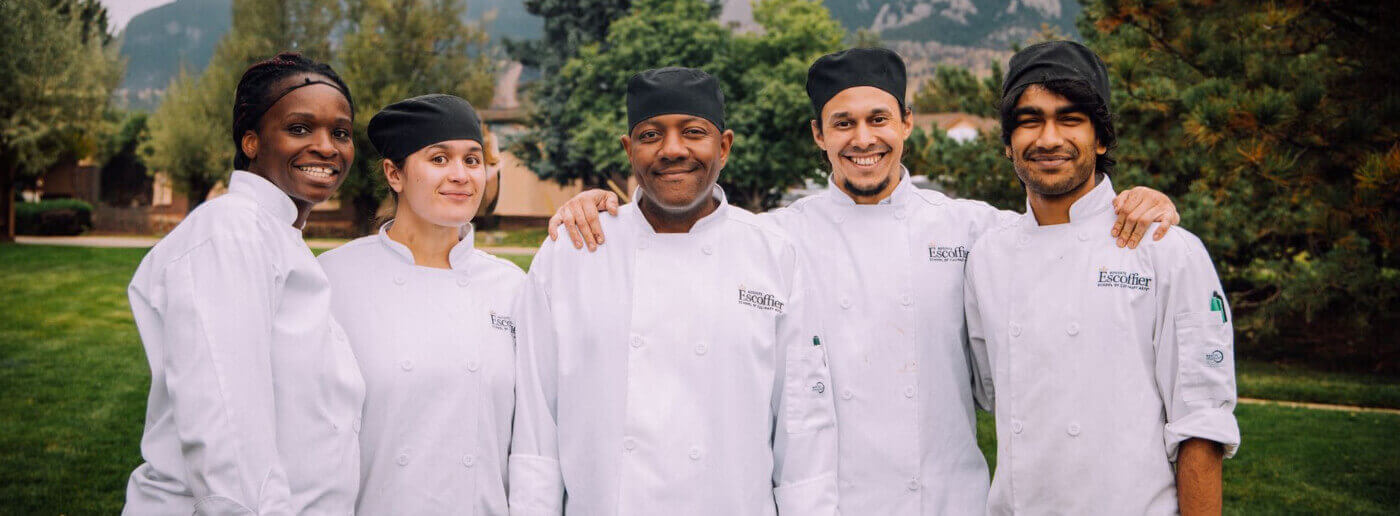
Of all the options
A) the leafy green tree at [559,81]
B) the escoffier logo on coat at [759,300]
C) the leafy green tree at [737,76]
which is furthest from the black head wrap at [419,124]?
the leafy green tree at [559,81]

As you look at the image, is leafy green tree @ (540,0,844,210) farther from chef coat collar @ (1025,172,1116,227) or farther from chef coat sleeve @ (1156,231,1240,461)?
chef coat sleeve @ (1156,231,1240,461)

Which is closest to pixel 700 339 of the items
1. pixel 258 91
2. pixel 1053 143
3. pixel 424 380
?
pixel 424 380

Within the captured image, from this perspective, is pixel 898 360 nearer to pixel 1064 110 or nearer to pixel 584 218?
pixel 1064 110

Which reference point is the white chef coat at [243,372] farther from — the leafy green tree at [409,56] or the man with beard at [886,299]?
the leafy green tree at [409,56]

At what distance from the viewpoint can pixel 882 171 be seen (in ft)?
10.9

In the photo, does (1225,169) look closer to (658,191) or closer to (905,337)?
(905,337)

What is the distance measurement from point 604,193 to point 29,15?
23176mm

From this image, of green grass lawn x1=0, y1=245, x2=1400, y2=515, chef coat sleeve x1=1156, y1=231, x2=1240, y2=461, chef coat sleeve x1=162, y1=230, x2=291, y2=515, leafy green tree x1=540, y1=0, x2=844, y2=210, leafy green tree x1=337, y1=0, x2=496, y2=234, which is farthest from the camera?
→ leafy green tree x1=337, y1=0, x2=496, y2=234

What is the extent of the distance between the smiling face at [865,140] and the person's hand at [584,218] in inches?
30.2

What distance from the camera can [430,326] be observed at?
3033 millimetres

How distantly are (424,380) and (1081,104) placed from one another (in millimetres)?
2192

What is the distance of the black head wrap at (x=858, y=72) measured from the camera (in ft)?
10.9

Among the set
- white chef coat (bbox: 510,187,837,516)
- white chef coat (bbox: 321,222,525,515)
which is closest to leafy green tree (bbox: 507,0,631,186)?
white chef coat (bbox: 321,222,525,515)

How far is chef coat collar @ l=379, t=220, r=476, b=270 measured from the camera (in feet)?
10.3
